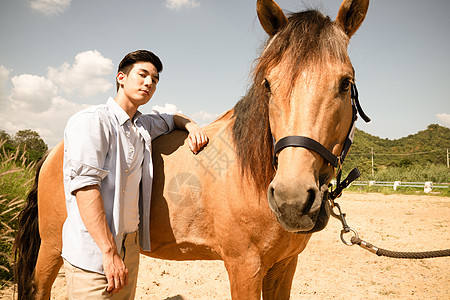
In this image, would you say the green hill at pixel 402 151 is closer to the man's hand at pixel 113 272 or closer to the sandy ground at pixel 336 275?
the sandy ground at pixel 336 275

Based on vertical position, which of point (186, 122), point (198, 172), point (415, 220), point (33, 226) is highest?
point (186, 122)

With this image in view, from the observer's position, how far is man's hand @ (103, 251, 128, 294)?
1.52 metres

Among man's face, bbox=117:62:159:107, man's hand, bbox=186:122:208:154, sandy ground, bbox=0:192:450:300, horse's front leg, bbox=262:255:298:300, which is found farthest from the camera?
sandy ground, bbox=0:192:450:300

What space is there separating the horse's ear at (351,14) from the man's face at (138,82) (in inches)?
56.6

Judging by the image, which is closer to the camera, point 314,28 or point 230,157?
point 314,28

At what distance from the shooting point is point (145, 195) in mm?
2123

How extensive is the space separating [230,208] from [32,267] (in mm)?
2198

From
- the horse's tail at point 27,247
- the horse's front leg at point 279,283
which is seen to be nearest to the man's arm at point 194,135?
the horse's front leg at point 279,283

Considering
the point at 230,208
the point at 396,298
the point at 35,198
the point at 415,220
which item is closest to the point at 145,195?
the point at 230,208

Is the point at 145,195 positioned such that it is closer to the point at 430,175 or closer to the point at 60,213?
the point at 60,213

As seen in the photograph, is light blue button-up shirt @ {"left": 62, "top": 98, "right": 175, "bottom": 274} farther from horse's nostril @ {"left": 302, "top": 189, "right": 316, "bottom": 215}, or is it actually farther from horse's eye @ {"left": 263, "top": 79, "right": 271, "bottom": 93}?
horse's nostril @ {"left": 302, "top": 189, "right": 316, "bottom": 215}

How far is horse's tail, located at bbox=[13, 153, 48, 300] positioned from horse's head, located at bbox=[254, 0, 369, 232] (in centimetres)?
261

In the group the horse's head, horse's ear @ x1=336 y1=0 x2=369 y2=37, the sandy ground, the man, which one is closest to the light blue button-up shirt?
the man

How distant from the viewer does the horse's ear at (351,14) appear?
5.93 ft
